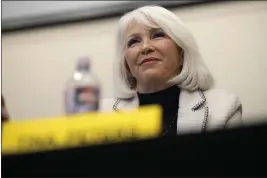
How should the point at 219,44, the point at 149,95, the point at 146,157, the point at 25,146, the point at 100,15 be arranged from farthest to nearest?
the point at 100,15 → the point at 219,44 → the point at 149,95 → the point at 25,146 → the point at 146,157

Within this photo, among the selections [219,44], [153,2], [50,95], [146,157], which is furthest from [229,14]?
[146,157]

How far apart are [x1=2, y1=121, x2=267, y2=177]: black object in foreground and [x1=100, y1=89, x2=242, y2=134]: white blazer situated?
341mm

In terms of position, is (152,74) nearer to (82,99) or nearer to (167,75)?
(167,75)

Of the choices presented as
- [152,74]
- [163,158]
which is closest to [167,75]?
[152,74]

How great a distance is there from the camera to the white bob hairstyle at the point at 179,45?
4.04ft

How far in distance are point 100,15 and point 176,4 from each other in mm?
230

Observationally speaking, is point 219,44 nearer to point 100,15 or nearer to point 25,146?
point 100,15

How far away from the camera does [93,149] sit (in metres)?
0.81

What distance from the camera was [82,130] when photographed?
0.94 metres

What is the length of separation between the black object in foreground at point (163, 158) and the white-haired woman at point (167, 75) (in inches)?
13.2

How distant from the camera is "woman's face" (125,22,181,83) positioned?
4.07 feet

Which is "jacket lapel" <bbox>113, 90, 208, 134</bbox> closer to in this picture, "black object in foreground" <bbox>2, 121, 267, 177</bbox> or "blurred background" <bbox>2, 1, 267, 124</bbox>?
"blurred background" <bbox>2, 1, 267, 124</bbox>

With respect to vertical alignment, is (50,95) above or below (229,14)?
below

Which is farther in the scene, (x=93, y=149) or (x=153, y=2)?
(x=153, y=2)
